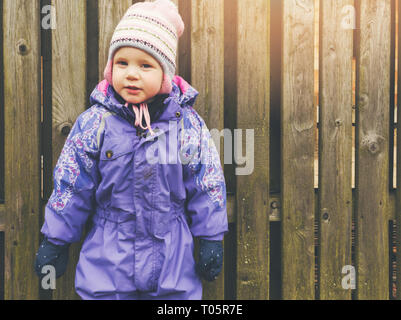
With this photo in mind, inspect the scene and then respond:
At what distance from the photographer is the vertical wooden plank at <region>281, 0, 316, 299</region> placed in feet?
6.82

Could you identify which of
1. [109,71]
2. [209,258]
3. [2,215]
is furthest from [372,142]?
[2,215]

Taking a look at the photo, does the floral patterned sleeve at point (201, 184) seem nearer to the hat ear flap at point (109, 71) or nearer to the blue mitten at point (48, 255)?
the hat ear flap at point (109, 71)

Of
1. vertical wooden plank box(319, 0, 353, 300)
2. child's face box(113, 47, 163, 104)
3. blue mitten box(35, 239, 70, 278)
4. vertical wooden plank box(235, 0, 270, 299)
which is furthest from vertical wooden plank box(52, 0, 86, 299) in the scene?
vertical wooden plank box(319, 0, 353, 300)

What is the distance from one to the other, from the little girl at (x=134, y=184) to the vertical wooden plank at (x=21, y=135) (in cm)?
43

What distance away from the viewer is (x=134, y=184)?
1.59m

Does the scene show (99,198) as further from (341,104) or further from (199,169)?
(341,104)

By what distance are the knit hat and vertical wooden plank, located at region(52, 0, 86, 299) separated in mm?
412

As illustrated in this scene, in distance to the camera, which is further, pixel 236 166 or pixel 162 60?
pixel 236 166

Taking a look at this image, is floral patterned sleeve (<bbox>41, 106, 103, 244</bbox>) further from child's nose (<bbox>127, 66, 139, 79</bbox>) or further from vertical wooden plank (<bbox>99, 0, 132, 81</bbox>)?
vertical wooden plank (<bbox>99, 0, 132, 81</bbox>)

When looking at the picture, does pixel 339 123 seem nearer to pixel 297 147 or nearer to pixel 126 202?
pixel 297 147

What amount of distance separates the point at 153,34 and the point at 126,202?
72cm

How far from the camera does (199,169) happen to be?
174 cm
